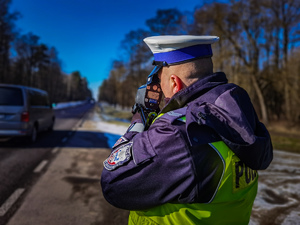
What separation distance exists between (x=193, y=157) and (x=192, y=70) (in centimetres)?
49

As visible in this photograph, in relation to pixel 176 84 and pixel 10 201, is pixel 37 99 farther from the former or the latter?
pixel 176 84

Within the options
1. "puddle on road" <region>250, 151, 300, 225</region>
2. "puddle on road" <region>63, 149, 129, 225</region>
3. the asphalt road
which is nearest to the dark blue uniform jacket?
"puddle on road" <region>63, 149, 129, 225</region>

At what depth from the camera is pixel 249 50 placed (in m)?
20.0

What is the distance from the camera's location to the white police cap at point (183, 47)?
1.16 meters

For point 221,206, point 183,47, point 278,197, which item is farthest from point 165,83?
point 278,197

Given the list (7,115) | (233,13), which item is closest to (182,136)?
(7,115)

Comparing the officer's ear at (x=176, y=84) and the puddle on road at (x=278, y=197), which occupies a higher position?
the officer's ear at (x=176, y=84)

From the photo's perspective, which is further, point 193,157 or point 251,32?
point 251,32

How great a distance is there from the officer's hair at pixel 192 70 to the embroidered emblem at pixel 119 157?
0.46 m

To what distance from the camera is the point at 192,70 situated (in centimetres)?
118

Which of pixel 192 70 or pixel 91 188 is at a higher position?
pixel 192 70

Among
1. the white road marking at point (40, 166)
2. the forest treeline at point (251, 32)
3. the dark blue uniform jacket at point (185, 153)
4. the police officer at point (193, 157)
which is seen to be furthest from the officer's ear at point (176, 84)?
the forest treeline at point (251, 32)

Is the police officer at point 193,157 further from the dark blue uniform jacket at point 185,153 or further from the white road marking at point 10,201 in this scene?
the white road marking at point 10,201

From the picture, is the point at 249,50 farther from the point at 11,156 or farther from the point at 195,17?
the point at 11,156
